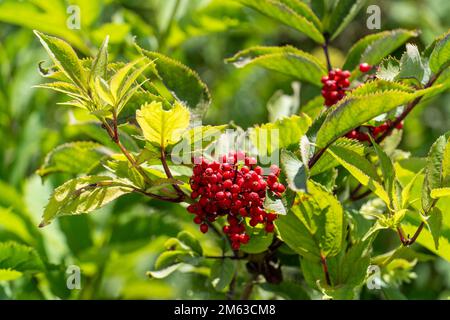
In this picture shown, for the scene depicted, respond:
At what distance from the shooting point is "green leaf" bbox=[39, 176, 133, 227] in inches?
46.7

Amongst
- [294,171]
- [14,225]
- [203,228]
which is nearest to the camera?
[294,171]

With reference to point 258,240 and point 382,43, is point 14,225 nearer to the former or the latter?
point 258,240

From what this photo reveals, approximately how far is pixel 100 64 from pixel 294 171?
0.35 meters

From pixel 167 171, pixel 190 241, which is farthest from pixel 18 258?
pixel 167 171

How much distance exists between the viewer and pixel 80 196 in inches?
47.2

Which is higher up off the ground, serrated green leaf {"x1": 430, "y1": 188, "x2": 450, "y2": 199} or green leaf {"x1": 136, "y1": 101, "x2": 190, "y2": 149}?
green leaf {"x1": 136, "y1": 101, "x2": 190, "y2": 149}

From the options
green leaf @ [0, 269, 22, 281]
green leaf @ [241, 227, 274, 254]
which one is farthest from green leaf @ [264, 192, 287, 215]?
green leaf @ [0, 269, 22, 281]

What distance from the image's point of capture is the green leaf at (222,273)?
4.45 ft

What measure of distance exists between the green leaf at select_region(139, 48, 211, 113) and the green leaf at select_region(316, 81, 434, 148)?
26cm

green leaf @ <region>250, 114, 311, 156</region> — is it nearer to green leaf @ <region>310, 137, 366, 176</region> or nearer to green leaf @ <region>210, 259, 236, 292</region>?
green leaf @ <region>310, 137, 366, 176</region>

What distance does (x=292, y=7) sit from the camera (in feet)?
5.18

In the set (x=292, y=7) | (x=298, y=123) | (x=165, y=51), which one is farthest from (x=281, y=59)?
(x=165, y=51)
